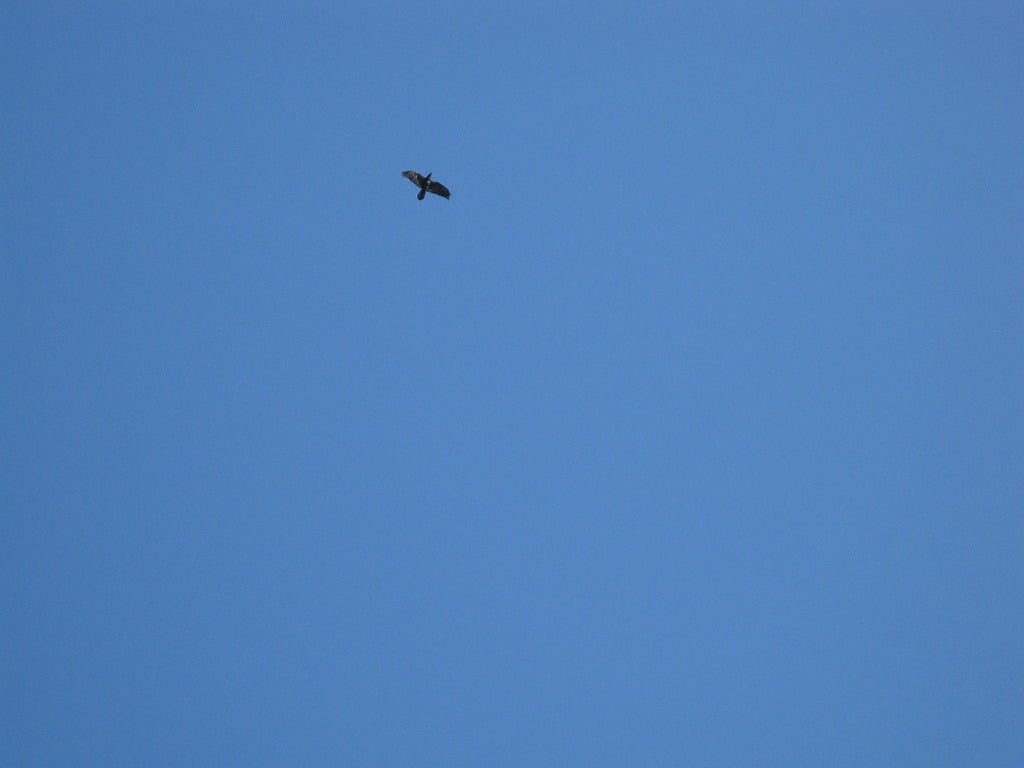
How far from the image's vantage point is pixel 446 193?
582 inches
